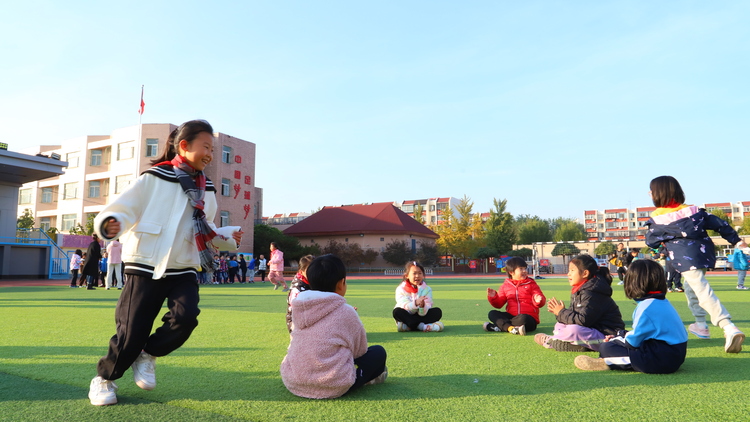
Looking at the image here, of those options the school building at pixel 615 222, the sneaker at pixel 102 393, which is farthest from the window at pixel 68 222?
the school building at pixel 615 222

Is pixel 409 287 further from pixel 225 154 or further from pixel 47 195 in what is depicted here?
pixel 47 195

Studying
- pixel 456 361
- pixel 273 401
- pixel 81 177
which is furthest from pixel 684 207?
pixel 81 177

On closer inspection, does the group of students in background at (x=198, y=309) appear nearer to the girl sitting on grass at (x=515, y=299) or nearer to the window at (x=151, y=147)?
the girl sitting on grass at (x=515, y=299)

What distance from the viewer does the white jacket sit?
2916mm

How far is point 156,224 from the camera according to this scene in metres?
2.99

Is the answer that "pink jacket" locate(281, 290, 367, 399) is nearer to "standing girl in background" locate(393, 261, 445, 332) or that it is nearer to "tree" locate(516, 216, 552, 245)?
"standing girl in background" locate(393, 261, 445, 332)

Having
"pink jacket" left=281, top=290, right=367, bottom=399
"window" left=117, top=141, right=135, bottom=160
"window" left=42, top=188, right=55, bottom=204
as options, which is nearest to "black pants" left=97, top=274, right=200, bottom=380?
"pink jacket" left=281, top=290, right=367, bottom=399

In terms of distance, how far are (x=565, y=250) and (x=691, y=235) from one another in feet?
183

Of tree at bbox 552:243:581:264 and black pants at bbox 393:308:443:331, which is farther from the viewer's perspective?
tree at bbox 552:243:581:264

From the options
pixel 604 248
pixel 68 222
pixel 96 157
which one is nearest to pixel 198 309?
pixel 96 157

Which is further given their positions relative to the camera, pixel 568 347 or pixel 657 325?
pixel 568 347

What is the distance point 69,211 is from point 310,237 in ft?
77.3

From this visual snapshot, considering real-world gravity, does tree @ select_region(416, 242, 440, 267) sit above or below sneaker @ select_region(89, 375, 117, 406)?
above

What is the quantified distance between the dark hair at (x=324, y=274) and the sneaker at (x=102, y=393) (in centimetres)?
125
